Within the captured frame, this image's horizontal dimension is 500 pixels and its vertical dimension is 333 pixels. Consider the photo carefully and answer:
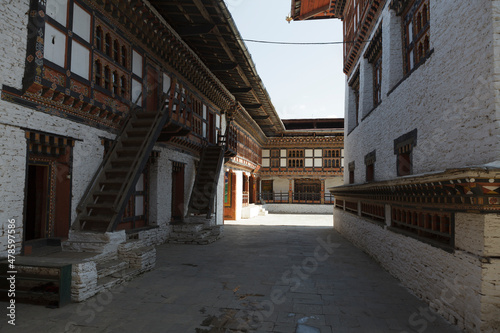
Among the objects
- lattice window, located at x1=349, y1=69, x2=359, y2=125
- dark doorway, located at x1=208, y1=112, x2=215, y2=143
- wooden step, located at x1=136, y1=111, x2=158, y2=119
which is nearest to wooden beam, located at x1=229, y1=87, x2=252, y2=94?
dark doorway, located at x1=208, y1=112, x2=215, y2=143

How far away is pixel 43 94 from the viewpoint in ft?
20.7

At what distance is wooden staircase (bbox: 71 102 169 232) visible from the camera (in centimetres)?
709

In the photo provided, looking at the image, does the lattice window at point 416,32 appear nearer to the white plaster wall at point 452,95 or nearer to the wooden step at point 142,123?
the white plaster wall at point 452,95

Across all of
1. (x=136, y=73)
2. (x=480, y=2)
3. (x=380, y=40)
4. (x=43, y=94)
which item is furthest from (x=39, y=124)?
(x=380, y=40)

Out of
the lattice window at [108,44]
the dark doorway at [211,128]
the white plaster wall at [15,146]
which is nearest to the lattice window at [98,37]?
the lattice window at [108,44]

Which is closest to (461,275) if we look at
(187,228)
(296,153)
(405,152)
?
(405,152)

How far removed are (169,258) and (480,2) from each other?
8.59 meters

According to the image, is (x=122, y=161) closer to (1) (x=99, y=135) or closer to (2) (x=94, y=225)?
(1) (x=99, y=135)

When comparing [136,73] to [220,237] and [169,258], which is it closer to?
[169,258]

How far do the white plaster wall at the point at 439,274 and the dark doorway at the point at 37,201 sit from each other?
7.35 metres

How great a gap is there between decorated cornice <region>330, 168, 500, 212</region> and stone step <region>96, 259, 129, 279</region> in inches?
228

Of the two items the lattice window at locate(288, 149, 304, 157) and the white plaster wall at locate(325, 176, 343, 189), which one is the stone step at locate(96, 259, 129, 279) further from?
the white plaster wall at locate(325, 176, 343, 189)

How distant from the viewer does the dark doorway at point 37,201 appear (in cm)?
711

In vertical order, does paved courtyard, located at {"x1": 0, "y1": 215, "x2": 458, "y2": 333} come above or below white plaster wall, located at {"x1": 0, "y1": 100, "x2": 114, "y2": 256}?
below
